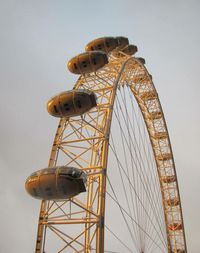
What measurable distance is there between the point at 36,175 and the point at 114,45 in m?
14.8

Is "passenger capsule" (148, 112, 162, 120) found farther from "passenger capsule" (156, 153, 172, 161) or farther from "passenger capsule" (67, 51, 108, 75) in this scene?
"passenger capsule" (67, 51, 108, 75)

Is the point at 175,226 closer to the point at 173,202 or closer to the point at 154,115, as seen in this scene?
the point at 173,202

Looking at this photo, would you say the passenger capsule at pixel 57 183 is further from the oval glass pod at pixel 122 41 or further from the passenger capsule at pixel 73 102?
the oval glass pod at pixel 122 41

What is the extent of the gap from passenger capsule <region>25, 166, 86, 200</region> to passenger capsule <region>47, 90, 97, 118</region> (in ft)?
14.9

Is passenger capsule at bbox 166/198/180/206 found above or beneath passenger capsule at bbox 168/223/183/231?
above

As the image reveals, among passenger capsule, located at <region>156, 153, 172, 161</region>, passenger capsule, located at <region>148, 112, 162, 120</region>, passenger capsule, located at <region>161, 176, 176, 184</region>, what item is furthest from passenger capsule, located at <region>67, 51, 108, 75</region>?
passenger capsule, located at <region>161, 176, 176, 184</region>

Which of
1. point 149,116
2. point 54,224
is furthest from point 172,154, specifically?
point 54,224

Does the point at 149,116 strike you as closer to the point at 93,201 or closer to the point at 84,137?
the point at 84,137

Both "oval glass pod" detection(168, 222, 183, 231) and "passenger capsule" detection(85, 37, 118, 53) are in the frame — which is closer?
"passenger capsule" detection(85, 37, 118, 53)

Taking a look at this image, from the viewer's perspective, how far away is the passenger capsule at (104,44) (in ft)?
85.1

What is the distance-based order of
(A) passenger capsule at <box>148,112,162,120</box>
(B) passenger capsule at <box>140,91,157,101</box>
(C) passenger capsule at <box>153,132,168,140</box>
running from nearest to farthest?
1. (B) passenger capsule at <box>140,91,157,101</box>
2. (A) passenger capsule at <box>148,112,162,120</box>
3. (C) passenger capsule at <box>153,132,168,140</box>

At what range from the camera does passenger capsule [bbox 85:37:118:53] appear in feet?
85.1

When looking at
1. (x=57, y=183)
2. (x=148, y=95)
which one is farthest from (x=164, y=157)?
(x=57, y=183)

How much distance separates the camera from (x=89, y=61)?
21.8 metres
